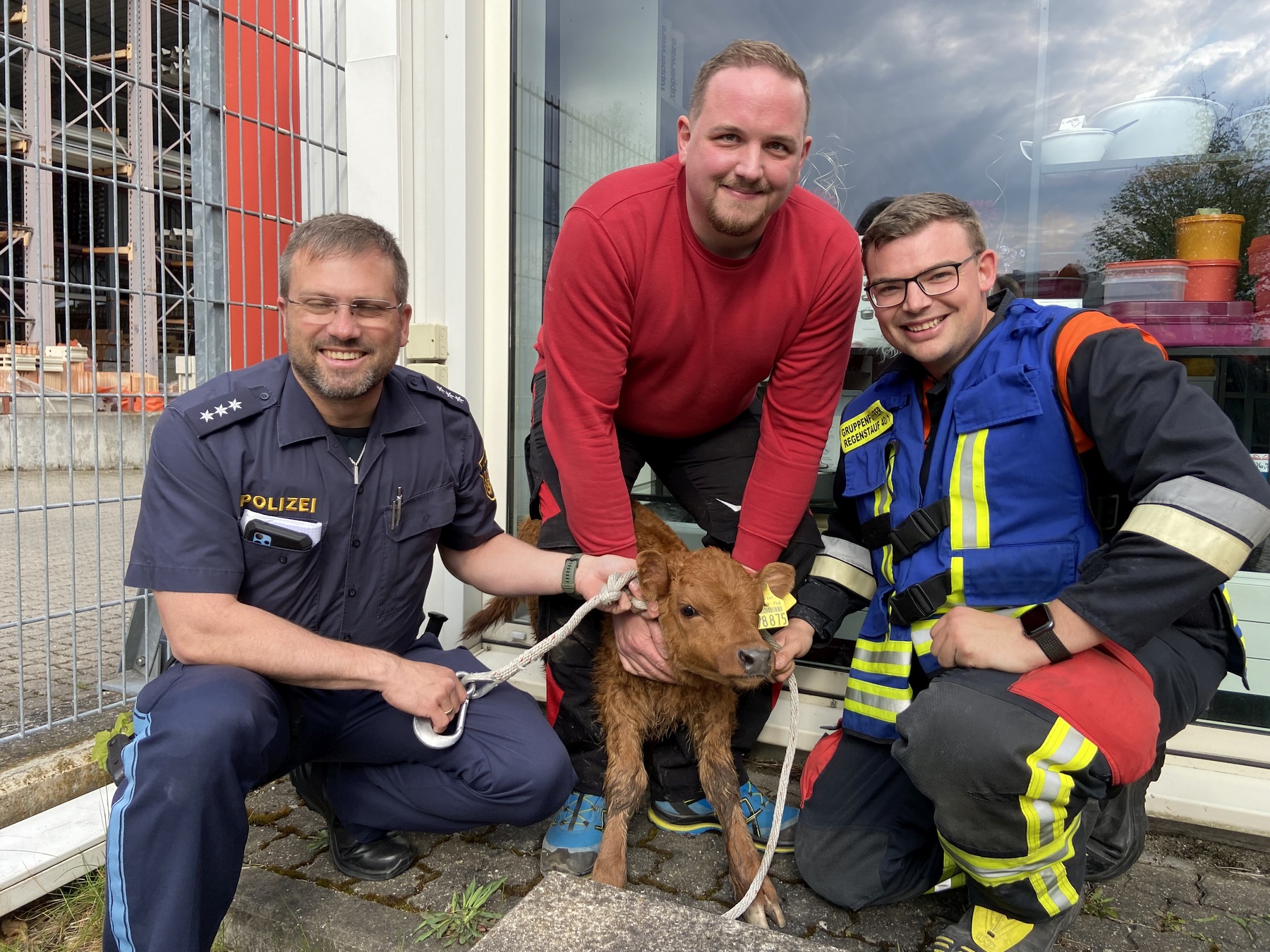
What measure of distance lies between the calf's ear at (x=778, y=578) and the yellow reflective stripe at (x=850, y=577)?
0.25 meters

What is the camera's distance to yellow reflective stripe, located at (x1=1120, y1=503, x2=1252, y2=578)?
210 centimetres

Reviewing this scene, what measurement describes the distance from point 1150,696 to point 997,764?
489 millimetres

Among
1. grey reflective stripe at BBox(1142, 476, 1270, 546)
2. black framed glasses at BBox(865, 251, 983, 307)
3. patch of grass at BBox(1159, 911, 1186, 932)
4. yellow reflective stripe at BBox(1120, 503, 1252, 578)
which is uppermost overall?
black framed glasses at BBox(865, 251, 983, 307)

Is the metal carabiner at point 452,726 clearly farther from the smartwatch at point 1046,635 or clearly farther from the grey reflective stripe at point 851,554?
the smartwatch at point 1046,635

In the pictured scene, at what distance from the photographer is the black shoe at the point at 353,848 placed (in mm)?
2814

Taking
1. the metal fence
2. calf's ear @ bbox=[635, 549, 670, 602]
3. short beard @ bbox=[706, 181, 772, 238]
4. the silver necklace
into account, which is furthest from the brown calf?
the metal fence

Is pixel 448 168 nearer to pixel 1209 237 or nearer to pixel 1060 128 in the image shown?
pixel 1060 128

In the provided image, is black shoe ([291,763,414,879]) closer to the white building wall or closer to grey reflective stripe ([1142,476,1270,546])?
the white building wall

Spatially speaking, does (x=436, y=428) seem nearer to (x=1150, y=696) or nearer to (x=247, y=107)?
(x=247, y=107)

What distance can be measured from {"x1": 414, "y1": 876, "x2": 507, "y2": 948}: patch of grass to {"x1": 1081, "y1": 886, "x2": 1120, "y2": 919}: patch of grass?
6.15 ft

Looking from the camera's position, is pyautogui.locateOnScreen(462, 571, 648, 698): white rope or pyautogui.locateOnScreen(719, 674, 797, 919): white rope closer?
pyautogui.locateOnScreen(719, 674, 797, 919): white rope

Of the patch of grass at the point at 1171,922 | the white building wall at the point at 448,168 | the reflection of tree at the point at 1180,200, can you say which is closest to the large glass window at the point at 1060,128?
the reflection of tree at the point at 1180,200

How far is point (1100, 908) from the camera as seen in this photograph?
8.97ft

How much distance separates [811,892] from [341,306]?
2.38 m
